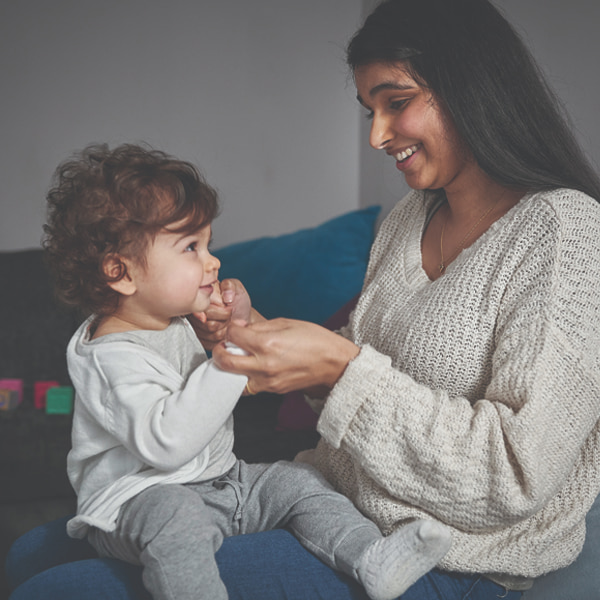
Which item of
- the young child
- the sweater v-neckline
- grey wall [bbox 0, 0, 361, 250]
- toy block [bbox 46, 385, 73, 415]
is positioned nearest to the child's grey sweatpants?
the young child

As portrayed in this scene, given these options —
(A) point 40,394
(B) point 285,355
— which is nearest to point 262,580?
(B) point 285,355

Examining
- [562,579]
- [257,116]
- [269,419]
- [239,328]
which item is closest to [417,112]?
[239,328]

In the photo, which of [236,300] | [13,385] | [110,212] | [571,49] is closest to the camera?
[110,212]

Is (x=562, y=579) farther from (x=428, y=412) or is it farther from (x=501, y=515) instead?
(x=428, y=412)

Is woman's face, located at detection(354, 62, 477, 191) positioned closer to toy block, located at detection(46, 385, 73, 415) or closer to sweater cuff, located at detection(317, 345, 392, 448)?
sweater cuff, located at detection(317, 345, 392, 448)

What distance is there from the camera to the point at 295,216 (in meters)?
3.36

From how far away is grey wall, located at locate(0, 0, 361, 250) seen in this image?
3133mm

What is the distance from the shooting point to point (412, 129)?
1.23 m

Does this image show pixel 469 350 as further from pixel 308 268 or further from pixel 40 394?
pixel 40 394

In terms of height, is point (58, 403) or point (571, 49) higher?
point (571, 49)

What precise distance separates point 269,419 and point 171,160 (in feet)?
4.04

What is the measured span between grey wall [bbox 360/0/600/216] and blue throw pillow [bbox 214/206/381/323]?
98 cm

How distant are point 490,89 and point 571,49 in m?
0.74

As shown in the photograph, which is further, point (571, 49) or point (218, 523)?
point (571, 49)
